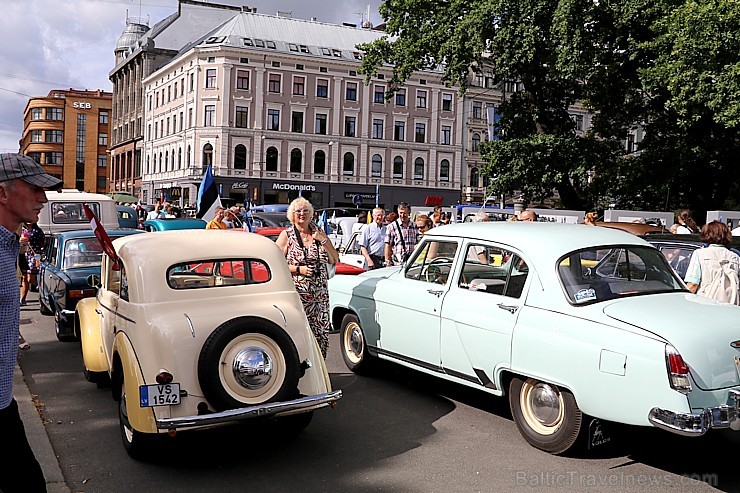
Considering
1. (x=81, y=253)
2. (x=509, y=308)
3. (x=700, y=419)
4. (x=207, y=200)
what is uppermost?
(x=207, y=200)

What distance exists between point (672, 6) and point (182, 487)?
21.8 metres

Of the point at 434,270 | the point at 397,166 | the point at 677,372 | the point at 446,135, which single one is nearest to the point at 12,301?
the point at 677,372

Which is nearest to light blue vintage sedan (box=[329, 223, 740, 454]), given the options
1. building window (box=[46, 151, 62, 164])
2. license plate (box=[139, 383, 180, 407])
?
license plate (box=[139, 383, 180, 407])

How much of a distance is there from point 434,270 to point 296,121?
56018 mm

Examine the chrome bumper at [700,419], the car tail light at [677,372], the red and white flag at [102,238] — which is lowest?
the chrome bumper at [700,419]

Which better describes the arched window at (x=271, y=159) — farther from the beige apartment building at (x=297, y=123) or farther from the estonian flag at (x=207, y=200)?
the estonian flag at (x=207, y=200)

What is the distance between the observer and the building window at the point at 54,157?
4462 inches

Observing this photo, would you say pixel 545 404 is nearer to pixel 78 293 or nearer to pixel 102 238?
pixel 102 238

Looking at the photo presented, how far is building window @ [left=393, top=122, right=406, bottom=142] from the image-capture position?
64625 millimetres

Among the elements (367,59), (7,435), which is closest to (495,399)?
(7,435)

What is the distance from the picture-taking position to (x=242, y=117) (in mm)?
59406

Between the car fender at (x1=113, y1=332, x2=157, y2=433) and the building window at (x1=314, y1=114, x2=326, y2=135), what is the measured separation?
58.1 metres

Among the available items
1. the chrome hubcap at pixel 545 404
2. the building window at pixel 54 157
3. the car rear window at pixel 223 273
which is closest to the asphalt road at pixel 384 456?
the chrome hubcap at pixel 545 404

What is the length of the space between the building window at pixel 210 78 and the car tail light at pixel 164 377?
5713 cm
